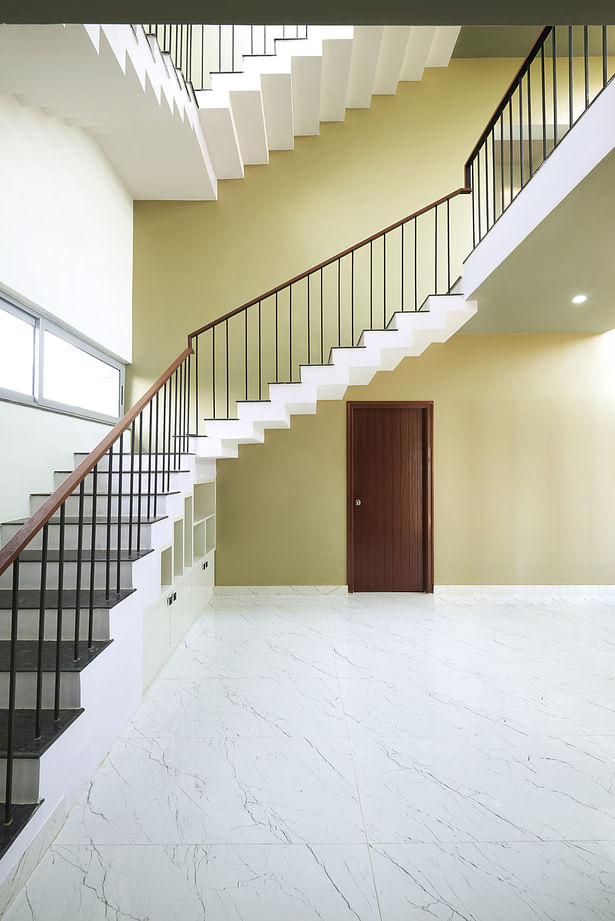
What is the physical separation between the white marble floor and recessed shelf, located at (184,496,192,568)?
31.1 inches

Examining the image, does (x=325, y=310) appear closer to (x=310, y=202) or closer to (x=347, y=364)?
(x=310, y=202)

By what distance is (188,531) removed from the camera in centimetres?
459

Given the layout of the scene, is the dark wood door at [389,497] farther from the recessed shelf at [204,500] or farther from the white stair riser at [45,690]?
the white stair riser at [45,690]

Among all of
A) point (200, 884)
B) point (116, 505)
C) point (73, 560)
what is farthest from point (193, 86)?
point (200, 884)

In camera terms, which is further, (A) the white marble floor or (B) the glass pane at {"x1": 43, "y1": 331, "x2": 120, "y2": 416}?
(B) the glass pane at {"x1": 43, "y1": 331, "x2": 120, "y2": 416}

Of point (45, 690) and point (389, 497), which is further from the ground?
point (389, 497)

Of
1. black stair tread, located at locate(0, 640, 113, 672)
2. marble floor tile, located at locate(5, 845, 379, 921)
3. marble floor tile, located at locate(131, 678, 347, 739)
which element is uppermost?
black stair tread, located at locate(0, 640, 113, 672)

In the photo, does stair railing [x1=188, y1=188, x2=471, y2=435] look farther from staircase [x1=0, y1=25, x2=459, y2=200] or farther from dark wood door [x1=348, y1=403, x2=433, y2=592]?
staircase [x1=0, y1=25, x2=459, y2=200]

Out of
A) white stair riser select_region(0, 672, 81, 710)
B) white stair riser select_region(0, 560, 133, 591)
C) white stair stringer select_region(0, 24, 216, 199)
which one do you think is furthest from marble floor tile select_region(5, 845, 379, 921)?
white stair stringer select_region(0, 24, 216, 199)

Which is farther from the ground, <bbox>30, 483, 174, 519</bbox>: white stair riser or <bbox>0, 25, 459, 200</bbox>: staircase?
<bbox>0, 25, 459, 200</bbox>: staircase

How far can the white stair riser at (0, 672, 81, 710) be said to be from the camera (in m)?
2.26

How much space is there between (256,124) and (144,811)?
580cm

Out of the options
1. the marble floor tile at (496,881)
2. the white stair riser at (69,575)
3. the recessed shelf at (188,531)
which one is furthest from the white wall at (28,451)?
the marble floor tile at (496,881)

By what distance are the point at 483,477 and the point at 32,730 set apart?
5022mm
